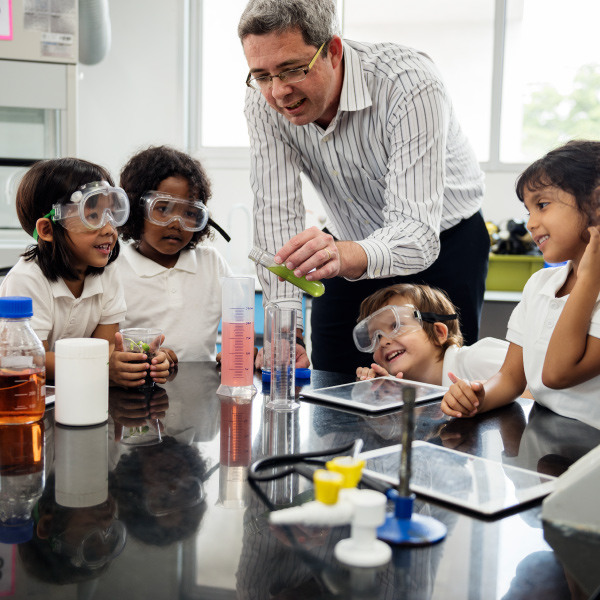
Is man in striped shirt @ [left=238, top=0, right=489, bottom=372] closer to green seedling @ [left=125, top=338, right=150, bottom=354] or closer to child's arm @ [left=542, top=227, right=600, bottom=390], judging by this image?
green seedling @ [left=125, top=338, right=150, bottom=354]

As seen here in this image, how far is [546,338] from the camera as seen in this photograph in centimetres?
144

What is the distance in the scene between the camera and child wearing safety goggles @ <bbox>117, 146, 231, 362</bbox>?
2.07 metres

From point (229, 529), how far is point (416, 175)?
1175 millimetres

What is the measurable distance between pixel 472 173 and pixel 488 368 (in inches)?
25.4

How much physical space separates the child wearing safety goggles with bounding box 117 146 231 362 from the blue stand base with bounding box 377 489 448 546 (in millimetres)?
1394

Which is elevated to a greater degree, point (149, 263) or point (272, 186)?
point (272, 186)

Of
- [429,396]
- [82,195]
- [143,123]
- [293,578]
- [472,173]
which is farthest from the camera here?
[143,123]

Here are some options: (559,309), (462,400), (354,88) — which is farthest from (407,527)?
(354,88)

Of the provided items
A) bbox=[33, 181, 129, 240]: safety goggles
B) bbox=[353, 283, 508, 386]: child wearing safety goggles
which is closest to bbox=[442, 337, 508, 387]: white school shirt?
bbox=[353, 283, 508, 386]: child wearing safety goggles

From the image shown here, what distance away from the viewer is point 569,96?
4.05 m

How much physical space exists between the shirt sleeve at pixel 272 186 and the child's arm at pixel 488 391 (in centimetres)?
65

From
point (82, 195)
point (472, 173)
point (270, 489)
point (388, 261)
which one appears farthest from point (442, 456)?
point (472, 173)

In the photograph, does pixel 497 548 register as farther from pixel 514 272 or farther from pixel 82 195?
pixel 514 272

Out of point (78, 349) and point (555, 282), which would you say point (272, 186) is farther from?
point (78, 349)
